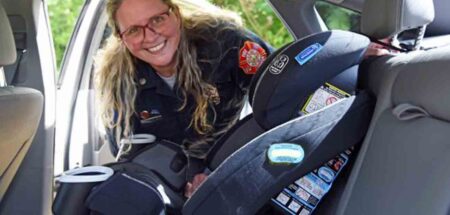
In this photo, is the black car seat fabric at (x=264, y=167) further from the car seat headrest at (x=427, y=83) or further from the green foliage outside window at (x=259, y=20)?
the green foliage outside window at (x=259, y=20)

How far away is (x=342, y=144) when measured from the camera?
171cm

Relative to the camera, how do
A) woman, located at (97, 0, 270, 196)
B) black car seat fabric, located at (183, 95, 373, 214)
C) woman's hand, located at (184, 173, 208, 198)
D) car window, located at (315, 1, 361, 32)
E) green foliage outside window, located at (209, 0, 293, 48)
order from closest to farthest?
1. black car seat fabric, located at (183, 95, 373, 214)
2. woman's hand, located at (184, 173, 208, 198)
3. woman, located at (97, 0, 270, 196)
4. car window, located at (315, 1, 361, 32)
5. green foliage outside window, located at (209, 0, 293, 48)

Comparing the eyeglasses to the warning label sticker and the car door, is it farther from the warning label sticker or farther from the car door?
the warning label sticker

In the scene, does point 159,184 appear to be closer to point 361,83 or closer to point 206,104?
point 206,104

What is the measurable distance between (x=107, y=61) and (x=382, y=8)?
1063mm

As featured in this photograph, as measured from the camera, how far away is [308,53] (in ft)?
5.71

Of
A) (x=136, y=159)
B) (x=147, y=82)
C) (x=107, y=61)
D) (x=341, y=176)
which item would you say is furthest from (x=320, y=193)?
(x=107, y=61)

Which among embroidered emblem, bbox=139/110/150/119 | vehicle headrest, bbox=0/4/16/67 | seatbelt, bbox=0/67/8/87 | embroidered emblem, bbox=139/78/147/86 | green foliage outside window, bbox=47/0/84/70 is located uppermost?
vehicle headrest, bbox=0/4/16/67

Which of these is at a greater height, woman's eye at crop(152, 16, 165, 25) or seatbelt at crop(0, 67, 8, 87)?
woman's eye at crop(152, 16, 165, 25)

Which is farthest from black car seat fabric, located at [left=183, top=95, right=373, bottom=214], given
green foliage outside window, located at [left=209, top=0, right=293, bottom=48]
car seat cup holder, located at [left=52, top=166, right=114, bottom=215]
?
green foliage outside window, located at [left=209, top=0, right=293, bottom=48]

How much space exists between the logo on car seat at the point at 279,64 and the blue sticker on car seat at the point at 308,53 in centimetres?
4

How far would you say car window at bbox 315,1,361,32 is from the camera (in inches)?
99.0

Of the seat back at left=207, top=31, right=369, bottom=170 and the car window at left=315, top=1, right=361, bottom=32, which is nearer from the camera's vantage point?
the seat back at left=207, top=31, right=369, bottom=170

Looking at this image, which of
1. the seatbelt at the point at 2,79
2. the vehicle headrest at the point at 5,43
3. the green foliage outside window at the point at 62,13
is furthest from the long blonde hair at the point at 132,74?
the green foliage outside window at the point at 62,13
